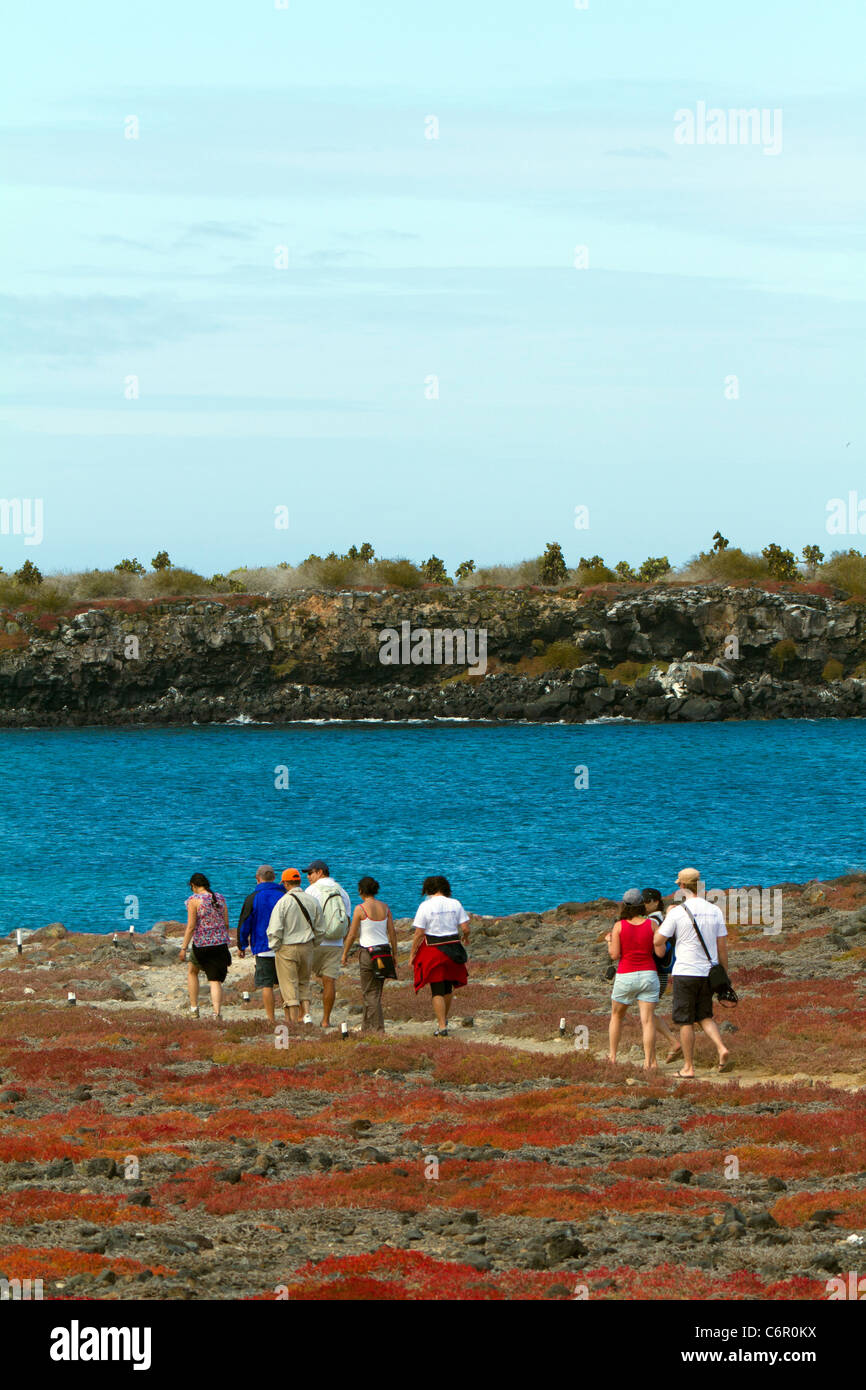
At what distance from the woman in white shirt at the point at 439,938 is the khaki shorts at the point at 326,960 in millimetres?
→ 1348

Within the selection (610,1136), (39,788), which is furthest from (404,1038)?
(39,788)

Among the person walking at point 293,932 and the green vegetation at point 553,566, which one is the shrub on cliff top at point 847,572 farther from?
the person walking at point 293,932

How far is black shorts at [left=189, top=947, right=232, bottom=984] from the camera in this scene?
23531 mm

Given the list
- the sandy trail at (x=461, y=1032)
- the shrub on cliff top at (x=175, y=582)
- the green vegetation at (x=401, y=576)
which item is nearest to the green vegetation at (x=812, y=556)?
the green vegetation at (x=401, y=576)

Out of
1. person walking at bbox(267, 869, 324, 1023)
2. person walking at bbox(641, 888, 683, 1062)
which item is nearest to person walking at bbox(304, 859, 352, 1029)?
Result: person walking at bbox(267, 869, 324, 1023)

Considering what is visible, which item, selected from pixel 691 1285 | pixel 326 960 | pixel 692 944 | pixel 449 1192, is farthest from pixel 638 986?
pixel 691 1285

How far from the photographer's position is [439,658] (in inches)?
6107

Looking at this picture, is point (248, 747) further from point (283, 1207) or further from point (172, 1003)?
point (283, 1207)

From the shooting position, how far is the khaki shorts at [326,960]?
22.1m

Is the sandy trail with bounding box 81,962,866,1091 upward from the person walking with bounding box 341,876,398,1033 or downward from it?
downward

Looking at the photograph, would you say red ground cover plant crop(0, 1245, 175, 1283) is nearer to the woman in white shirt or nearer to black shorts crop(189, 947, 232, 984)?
the woman in white shirt

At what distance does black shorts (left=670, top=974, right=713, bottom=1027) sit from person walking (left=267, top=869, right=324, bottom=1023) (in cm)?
591

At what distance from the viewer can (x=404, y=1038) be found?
21891 mm
